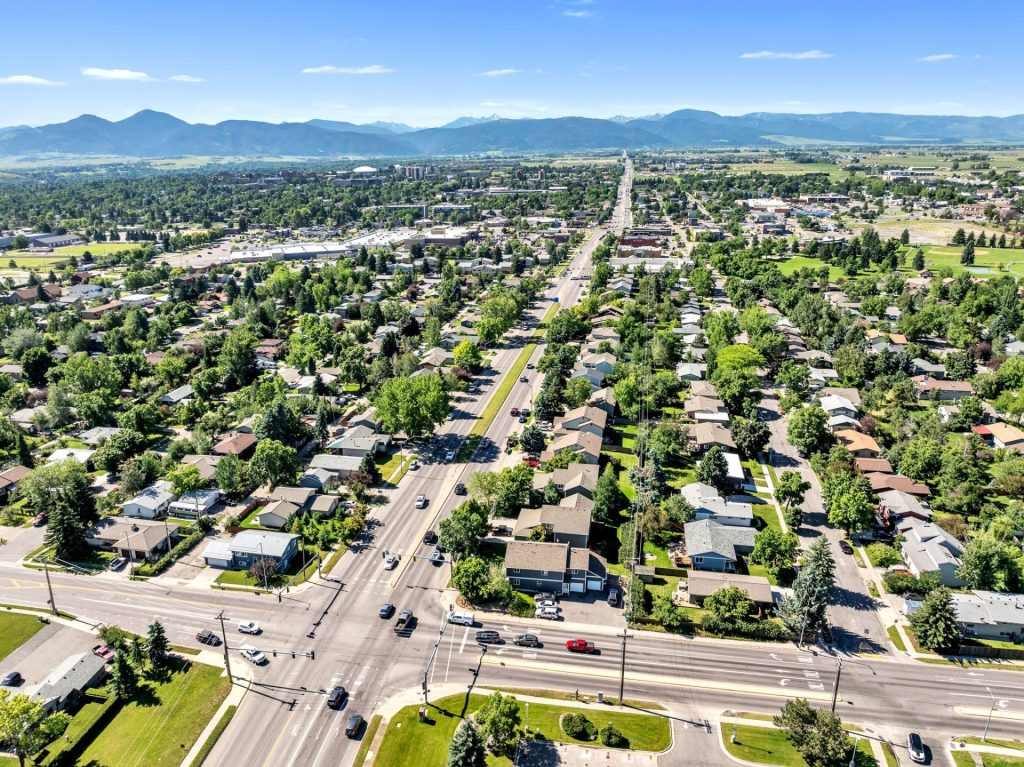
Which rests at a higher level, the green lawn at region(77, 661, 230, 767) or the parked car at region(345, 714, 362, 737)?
the parked car at region(345, 714, 362, 737)

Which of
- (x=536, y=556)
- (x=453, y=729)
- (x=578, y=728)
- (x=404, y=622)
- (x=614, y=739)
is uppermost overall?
(x=536, y=556)

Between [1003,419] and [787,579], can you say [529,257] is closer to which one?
[1003,419]

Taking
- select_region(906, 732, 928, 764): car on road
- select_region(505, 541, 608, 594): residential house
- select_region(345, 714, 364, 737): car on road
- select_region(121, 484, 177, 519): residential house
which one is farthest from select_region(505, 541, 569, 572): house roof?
select_region(121, 484, 177, 519): residential house

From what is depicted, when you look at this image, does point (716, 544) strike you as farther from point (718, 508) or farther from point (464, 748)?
point (464, 748)

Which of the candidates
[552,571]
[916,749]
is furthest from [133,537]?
[916,749]

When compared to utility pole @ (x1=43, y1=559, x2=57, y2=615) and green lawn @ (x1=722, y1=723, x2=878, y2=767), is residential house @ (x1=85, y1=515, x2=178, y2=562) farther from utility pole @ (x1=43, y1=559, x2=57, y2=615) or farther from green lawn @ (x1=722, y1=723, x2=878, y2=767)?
green lawn @ (x1=722, y1=723, x2=878, y2=767)
